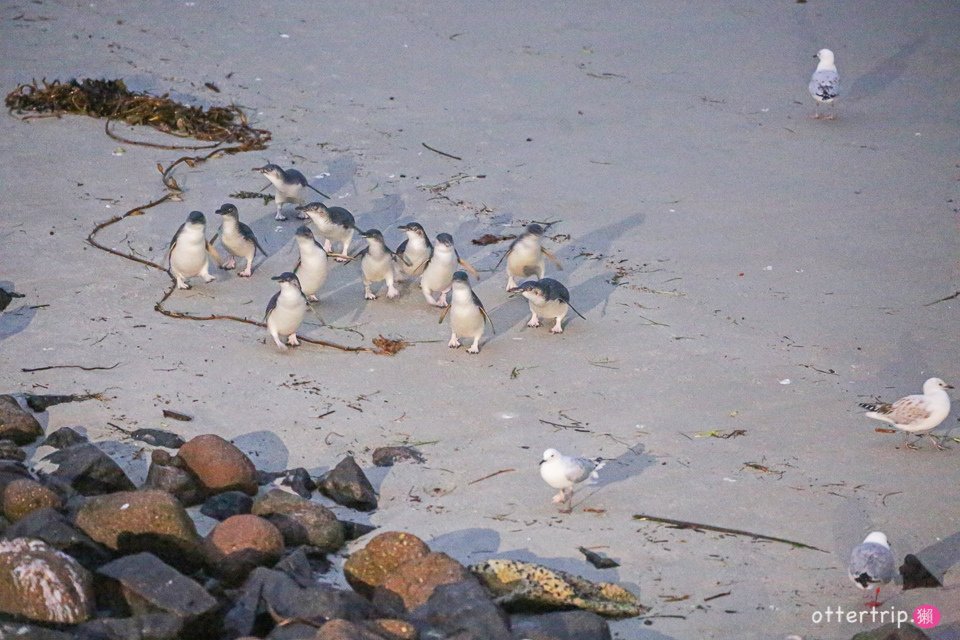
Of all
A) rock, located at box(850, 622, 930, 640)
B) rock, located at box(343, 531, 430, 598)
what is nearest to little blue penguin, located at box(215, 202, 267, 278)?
rock, located at box(343, 531, 430, 598)

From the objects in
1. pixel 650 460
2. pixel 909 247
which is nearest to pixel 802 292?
pixel 909 247

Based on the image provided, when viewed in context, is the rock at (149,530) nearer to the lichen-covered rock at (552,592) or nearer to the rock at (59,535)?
the rock at (59,535)

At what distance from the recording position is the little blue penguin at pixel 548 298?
709cm

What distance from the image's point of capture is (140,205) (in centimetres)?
856

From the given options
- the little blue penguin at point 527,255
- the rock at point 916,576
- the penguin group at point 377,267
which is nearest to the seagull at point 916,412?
the rock at point 916,576

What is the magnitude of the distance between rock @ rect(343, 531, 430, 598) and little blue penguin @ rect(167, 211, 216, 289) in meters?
3.16

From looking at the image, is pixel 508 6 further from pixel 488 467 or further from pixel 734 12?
pixel 488 467

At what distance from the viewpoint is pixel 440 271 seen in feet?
24.9

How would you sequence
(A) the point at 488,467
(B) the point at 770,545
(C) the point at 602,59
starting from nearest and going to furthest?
(B) the point at 770,545 → (A) the point at 488,467 → (C) the point at 602,59

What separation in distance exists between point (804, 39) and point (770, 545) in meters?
8.59

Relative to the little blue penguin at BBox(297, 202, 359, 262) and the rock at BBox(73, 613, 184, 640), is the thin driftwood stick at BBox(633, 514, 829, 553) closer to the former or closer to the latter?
the rock at BBox(73, 613, 184, 640)

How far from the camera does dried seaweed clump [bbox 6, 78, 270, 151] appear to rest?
31.9ft

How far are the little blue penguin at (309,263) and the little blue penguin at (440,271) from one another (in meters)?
0.64

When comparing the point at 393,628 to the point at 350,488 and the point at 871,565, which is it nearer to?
the point at 350,488
